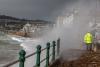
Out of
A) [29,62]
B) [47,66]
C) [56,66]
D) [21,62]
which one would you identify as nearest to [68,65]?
[56,66]

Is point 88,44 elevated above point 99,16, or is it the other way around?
point 99,16

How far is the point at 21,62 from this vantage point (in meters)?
8.45

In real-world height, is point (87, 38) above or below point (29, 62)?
above

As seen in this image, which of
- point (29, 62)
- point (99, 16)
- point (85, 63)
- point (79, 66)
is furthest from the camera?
point (99, 16)

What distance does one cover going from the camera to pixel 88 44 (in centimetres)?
2419

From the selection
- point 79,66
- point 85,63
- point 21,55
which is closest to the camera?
point 21,55

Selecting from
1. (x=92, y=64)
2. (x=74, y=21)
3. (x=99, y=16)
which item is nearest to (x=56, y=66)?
(x=92, y=64)

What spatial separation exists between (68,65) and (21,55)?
660cm

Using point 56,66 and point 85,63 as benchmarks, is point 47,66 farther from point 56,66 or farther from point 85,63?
point 85,63

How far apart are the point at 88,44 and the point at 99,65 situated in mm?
9564

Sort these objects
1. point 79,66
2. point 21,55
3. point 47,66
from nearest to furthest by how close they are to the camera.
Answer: point 21,55, point 47,66, point 79,66

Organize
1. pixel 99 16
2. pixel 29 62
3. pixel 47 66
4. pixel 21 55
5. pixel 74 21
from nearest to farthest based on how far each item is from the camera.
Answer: pixel 21 55 → pixel 47 66 → pixel 29 62 → pixel 99 16 → pixel 74 21

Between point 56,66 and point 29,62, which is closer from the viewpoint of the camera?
point 56,66

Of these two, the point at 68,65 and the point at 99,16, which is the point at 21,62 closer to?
the point at 68,65
